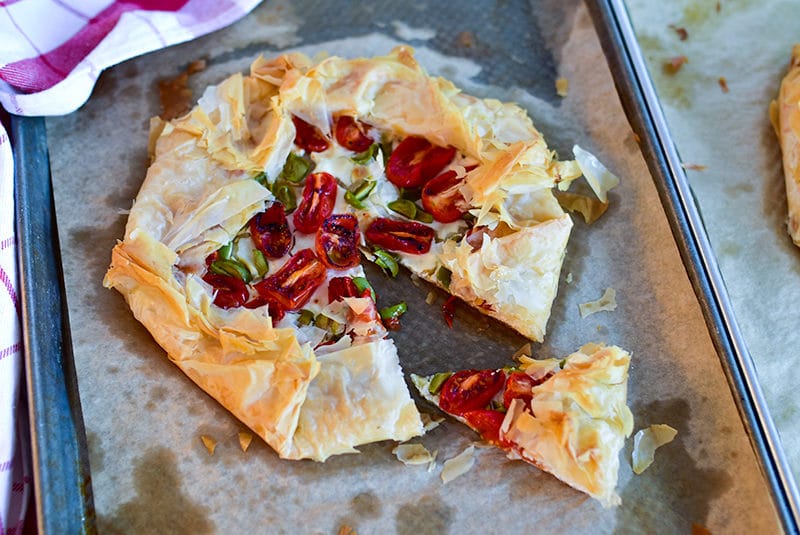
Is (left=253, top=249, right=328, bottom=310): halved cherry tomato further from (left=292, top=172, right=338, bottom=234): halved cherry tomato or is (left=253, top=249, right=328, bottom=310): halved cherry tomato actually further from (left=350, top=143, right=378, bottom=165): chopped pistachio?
(left=350, top=143, right=378, bottom=165): chopped pistachio

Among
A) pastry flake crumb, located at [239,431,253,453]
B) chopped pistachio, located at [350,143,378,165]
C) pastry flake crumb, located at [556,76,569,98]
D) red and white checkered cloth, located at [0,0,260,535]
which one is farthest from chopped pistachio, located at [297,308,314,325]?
pastry flake crumb, located at [556,76,569,98]

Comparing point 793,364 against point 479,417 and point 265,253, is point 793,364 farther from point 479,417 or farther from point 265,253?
point 265,253

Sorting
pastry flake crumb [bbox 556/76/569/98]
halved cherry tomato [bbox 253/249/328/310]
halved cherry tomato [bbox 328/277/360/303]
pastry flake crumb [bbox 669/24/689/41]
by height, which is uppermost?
pastry flake crumb [bbox 669/24/689/41]

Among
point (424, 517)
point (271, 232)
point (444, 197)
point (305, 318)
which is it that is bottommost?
point (424, 517)

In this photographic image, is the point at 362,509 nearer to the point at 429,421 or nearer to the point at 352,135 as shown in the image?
the point at 429,421

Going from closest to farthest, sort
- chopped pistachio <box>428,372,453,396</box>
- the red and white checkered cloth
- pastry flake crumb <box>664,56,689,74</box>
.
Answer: chopped pistachio <box>428,372,453,396</box>, the red and white checkered cloth, pastry flake crumb <box>664,56,689,74</box>

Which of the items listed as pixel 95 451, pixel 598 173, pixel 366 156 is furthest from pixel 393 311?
pixel 95 451

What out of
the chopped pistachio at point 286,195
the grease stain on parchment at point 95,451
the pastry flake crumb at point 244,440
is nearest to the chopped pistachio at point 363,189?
the chopped pistachio at point 286,195

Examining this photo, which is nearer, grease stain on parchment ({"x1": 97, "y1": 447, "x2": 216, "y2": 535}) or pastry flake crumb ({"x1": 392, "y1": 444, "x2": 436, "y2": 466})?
grease stain on parchment ({"x1": 97, "y1": 447, "x2": 216, "y2": 535})

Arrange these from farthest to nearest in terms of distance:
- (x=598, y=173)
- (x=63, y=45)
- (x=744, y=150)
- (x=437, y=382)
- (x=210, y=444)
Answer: (x=744, y=150) → (x=63, y=45) → (x=598, y=173) → (x=437, y=382) → (x=210, y=444)
